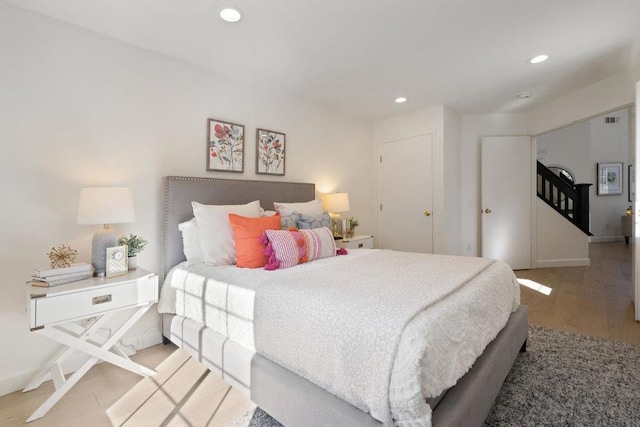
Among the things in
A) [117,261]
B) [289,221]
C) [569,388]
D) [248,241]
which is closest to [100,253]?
[117,261]

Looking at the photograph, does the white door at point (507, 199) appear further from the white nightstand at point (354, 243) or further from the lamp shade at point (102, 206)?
the lamp shade at point (102, 206)

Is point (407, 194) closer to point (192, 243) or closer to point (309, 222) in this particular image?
point (309, 222)

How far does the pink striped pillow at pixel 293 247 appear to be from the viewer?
2.07 m

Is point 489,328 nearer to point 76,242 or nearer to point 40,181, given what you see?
point 76,242

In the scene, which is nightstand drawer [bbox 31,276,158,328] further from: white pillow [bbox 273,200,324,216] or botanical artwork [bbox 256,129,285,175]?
botanical artwork [bbox 256,129,285,175]

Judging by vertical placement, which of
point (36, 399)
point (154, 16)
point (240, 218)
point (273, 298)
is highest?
point (154, 16)

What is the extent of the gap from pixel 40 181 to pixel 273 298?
1.82 metres

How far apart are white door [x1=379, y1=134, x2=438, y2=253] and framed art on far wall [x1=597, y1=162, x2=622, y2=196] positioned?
21.3 feet

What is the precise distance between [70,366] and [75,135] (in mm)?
1623

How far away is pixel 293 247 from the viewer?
2.13m

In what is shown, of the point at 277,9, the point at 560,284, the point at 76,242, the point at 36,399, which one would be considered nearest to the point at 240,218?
the point at 76,242

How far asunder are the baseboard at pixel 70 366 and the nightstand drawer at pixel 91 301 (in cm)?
64

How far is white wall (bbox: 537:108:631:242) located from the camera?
7.40 metres

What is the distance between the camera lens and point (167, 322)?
228cm
